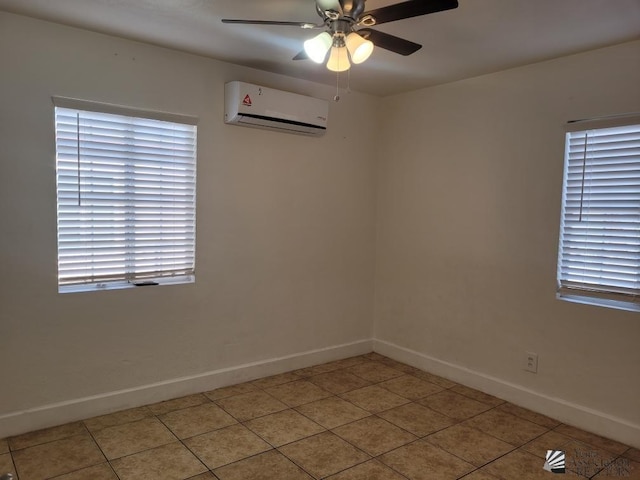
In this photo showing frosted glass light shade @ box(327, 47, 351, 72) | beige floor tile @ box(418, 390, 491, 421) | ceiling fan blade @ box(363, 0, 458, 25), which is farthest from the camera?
beige floor tile @ box(418, 390, 491, 421)

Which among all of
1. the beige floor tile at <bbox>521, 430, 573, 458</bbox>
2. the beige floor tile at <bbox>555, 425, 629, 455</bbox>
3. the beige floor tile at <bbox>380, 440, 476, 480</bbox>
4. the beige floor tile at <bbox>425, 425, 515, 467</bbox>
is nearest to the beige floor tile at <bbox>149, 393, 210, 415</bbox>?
the beige floor tile at <bbox>380, 440, 476, 480</bbox>

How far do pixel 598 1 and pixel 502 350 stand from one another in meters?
2.24

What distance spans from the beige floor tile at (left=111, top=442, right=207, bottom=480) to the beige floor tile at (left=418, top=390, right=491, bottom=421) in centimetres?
161

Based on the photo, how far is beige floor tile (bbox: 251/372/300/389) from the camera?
11.4 feet

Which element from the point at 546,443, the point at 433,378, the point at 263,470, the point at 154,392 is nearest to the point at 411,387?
the point at 433,378

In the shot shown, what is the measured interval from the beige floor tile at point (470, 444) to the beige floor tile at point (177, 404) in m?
1.51

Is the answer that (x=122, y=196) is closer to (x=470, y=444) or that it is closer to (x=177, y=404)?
(x=177, y=404)

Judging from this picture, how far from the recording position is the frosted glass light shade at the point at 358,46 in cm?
195

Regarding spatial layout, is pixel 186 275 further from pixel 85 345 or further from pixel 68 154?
pixel 68 154

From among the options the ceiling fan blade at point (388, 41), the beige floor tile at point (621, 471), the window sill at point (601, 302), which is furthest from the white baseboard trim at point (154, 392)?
the ceiling fan blade at point (388, 41)

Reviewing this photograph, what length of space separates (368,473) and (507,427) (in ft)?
3.51

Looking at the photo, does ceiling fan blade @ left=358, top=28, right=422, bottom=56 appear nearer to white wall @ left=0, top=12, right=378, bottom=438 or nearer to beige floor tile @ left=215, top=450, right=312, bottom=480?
white wall @ left=0, top=12, right=378, bottom=438

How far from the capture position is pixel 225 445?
2.59 meters

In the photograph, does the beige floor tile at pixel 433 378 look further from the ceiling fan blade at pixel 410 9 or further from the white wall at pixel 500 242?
the ceiling fan blade at pixel 410 9
